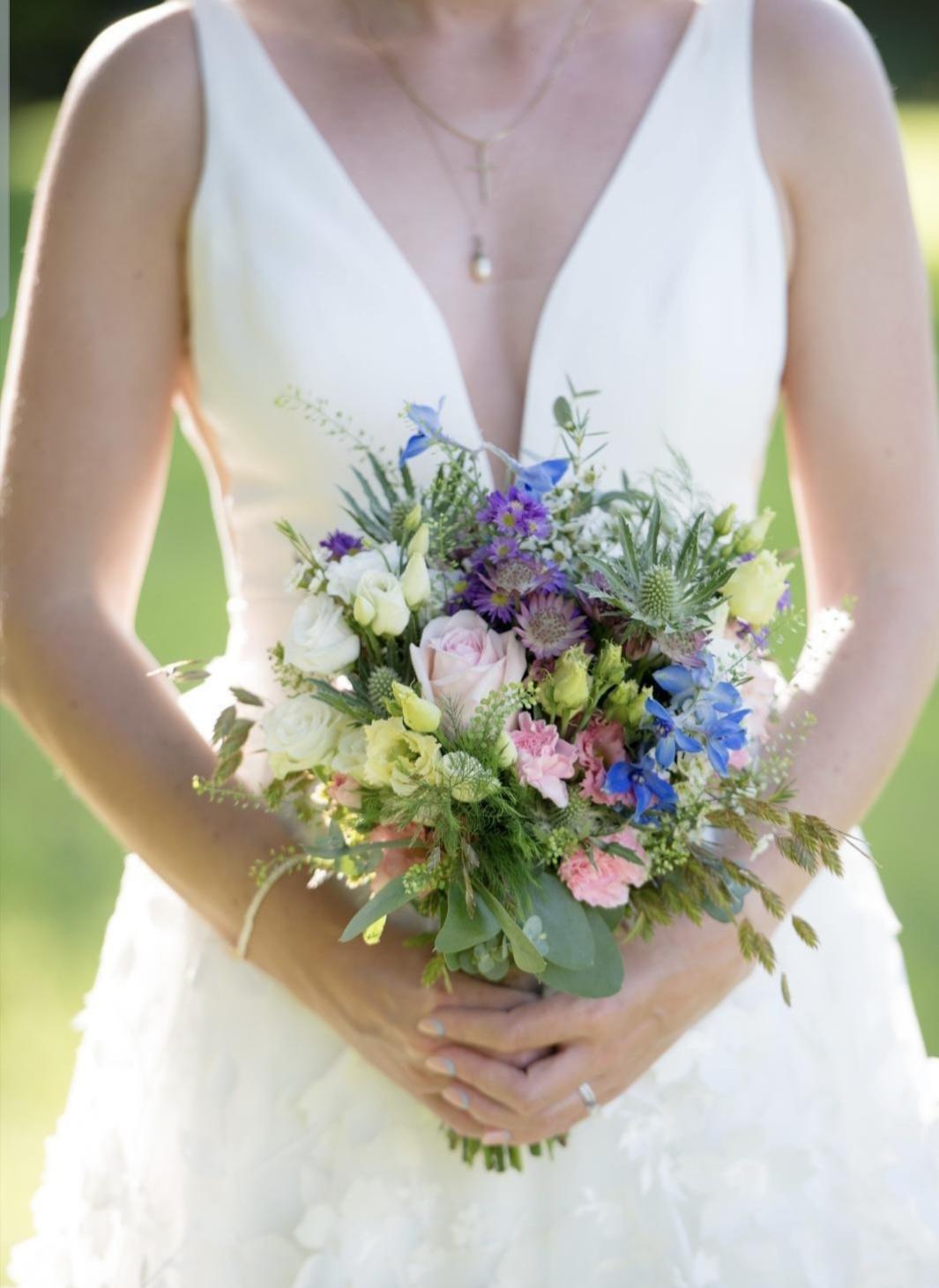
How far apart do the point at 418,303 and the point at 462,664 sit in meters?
0.77

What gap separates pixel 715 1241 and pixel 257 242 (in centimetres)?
138

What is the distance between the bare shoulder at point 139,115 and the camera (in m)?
2.12

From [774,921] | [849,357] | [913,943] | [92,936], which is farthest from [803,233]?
[92,936]

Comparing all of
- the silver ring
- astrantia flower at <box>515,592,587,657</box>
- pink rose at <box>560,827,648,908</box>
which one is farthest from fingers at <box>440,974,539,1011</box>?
astrantia flower at <box>515,592,587,657</box>

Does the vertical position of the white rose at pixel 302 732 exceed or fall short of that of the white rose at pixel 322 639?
it falls short

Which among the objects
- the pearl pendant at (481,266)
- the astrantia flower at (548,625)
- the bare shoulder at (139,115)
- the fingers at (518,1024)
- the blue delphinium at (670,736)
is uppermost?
the bare shoulder at (139,115)

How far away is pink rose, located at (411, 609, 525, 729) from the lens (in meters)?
1.57

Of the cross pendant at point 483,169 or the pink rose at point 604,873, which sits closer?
the pink rose at point 604,873

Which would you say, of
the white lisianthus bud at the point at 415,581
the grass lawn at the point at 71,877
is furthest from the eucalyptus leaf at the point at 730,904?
the grass lawn at the point at 71,877

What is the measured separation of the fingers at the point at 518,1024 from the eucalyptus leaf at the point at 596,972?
91 millimetres

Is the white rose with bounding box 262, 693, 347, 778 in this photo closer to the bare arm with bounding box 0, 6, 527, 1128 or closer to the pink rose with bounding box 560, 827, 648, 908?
the pink rose with bounding box 560, 827, 648, 908

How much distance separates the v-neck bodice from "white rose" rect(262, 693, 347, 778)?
0.57 meters

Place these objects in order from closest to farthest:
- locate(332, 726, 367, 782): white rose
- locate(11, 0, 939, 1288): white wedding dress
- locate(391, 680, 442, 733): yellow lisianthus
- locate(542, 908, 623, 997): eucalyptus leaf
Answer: locate(391, 680, 442, 733): yellow lisianthus
locate(332, 726, 367, 782): white rose
locate(542, 908, 623, 997): eucalyptus leaf
locate(11, 0, 939, 1288): white wedding dress

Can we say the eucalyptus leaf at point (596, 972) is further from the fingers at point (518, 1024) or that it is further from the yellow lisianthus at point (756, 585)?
the yellow lisianthus at point (756, 585)
